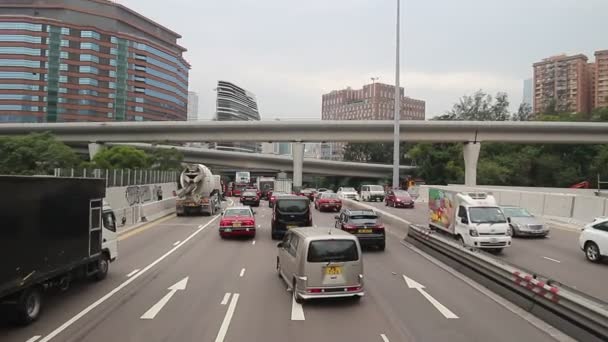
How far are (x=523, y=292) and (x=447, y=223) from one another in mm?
9839

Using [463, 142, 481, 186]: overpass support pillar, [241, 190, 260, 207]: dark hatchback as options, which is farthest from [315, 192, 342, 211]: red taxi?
[463, 142, 481, 186]: overpass support pillar

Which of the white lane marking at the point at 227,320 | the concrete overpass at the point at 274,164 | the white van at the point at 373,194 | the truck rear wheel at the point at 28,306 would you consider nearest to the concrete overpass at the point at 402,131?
the white van at the point at 373,194

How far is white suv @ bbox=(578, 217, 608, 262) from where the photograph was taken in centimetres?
1597

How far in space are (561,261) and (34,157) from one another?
58716 mm

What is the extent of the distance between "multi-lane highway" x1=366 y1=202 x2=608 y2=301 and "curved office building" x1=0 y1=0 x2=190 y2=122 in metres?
136

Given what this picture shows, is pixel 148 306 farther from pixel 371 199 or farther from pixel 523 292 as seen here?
pixel 371 199

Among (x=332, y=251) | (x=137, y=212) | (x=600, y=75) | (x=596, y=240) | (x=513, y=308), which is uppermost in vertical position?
(x=600, y=75)

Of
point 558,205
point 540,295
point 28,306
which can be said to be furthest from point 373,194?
point 28,306

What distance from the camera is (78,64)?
13688 cm

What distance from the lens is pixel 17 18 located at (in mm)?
129375

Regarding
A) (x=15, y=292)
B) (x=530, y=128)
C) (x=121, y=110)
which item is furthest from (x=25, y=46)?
(x=15, y=292)

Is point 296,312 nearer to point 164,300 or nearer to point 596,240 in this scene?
point 164,300

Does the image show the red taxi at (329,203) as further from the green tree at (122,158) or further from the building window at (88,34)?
the building window at (88,34)

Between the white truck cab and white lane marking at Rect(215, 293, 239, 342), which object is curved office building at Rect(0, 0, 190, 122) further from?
white lane marking at Rect(215, 293, 239, 342)
